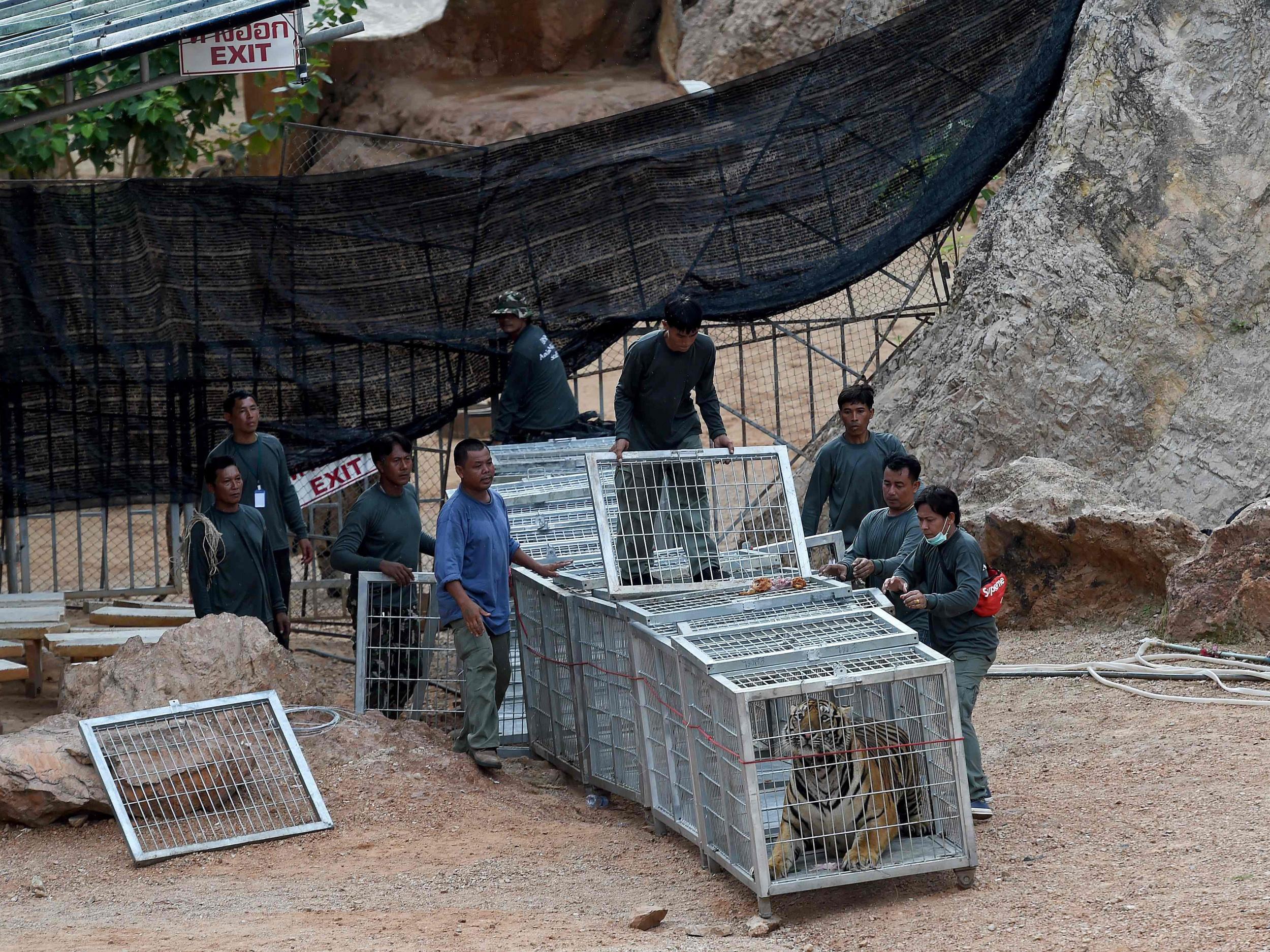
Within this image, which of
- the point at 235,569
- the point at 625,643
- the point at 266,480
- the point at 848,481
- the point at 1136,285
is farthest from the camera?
the point at 1136,285

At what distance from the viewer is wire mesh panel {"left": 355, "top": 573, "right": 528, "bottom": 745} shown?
7469 mm

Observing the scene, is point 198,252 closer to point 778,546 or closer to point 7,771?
point 7,771

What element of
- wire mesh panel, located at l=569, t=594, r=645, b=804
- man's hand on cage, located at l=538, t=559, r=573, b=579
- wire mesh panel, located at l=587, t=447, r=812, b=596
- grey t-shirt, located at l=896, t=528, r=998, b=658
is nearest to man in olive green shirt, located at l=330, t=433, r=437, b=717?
man's hand on cage, located at l=538, t=559, r=573, b=579

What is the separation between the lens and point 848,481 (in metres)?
7.29

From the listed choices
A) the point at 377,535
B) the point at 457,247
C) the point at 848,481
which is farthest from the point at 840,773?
the point at 457,247

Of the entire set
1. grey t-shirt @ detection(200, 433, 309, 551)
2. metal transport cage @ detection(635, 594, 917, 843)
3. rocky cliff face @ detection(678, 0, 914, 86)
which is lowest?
metal transport cage @ detection(635, 594, 917, 843)

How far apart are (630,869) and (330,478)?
4771mm

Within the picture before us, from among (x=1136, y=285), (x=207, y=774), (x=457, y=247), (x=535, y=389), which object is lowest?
(x=207, y=774)

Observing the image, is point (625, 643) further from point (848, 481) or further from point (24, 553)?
point (24, 553)

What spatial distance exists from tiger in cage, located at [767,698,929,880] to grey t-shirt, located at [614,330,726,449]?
224 centimetres

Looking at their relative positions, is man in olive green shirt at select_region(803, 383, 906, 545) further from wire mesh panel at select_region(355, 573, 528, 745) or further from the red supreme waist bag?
wire mesh panel at select_region(355, 573, 528, 745)

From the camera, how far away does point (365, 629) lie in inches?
293

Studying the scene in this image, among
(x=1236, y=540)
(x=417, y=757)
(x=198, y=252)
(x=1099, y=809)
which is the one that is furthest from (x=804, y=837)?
(x=198, y=252)

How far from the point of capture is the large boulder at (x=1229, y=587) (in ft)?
24.1
